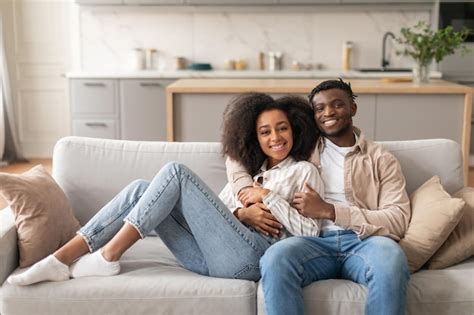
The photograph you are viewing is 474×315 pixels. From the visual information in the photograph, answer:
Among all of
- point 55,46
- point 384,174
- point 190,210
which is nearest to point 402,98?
point 384,174

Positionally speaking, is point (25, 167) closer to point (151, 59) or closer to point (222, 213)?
point (151, 59)

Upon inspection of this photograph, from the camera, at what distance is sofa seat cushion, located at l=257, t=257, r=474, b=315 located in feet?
6.73

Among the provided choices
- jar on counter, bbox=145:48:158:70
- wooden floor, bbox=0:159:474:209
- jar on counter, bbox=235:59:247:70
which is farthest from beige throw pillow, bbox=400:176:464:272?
jar on counter, bbox=145:48:158:70

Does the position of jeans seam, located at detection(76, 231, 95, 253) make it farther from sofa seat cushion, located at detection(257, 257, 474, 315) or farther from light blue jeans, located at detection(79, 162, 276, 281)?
sofa seat cushion, located at detection(257, 257, 474, 315)

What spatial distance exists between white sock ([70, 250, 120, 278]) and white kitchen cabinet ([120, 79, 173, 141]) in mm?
3694

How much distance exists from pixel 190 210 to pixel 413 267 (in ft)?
2.55

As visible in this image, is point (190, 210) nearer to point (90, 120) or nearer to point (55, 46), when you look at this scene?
point (90, 120)

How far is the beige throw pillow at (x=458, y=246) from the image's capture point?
226 cm

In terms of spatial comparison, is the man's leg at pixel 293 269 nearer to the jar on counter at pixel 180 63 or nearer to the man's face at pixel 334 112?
the man's face at pixel 334 112

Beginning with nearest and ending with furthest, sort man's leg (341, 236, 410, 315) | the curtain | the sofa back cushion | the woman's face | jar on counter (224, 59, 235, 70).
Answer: man's leg (341, 236, 410, 315) → the woman's face → the sofa back cushion → the curtain → jar on counter (224, 59, 235, 70)

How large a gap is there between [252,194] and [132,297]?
0.54 meters

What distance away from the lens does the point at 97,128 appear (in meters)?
5.84

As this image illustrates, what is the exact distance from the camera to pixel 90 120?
5848mm

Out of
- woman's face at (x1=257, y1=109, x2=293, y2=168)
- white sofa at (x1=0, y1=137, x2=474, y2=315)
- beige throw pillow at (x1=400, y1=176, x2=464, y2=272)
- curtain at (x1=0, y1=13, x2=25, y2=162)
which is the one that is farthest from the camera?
curtain at (x1=0, y1=13, x2=25, y2=162)
